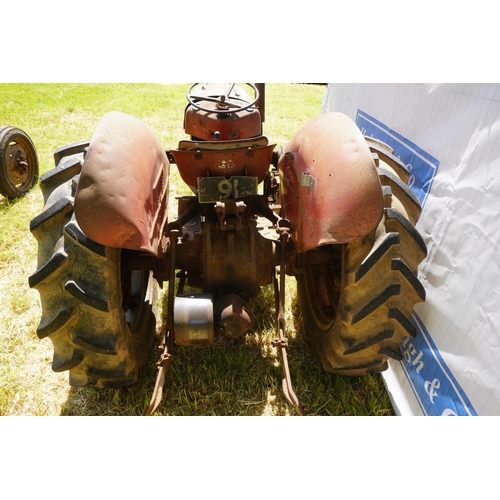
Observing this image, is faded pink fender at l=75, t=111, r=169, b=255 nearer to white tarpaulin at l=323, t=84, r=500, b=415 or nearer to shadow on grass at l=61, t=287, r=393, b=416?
shadow on grass at l=61, t=287, r=393, b=416

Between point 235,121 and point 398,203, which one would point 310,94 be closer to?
point 235,121

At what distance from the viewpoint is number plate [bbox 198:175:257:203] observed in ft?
6.00

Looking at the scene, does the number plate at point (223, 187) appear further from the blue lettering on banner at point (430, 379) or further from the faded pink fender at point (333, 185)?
the blue lettering on banner at point (430, 379)

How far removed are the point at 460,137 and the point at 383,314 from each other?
3.00 feet

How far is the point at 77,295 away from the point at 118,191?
0.45 meters

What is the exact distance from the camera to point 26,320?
97.9 inches

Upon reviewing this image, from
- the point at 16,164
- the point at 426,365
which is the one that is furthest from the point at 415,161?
the point at 16,164

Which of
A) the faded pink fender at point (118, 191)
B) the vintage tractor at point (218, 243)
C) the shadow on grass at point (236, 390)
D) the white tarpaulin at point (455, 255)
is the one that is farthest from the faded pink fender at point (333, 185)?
the shadow on grass at point (236, 390)

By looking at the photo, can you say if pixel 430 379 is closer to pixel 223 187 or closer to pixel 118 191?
pixel 223 187

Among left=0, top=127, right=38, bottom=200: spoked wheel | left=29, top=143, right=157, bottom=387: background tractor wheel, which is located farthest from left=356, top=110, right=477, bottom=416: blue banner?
left=0, top=127, right=38, bottom=200: spoked wheel

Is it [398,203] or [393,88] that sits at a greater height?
[393,88]

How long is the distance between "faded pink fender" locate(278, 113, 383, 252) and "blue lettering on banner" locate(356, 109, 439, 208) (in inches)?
27.2

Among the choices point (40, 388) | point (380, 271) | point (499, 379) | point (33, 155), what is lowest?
point (40, 388)

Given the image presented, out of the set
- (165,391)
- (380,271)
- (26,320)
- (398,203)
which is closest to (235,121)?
(398,203)
